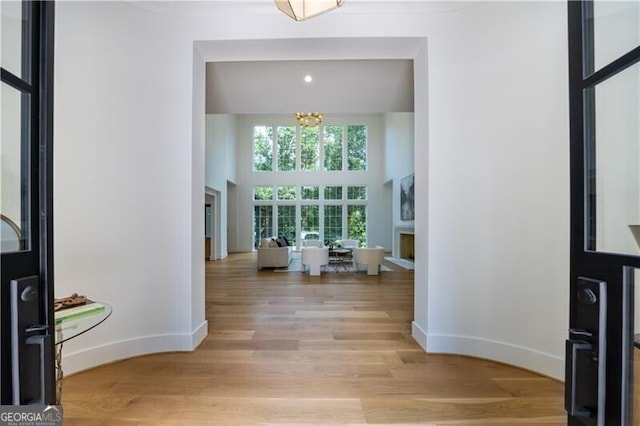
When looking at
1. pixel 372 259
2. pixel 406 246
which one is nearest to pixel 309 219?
pixel 406 246

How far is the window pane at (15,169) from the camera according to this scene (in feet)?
3.01

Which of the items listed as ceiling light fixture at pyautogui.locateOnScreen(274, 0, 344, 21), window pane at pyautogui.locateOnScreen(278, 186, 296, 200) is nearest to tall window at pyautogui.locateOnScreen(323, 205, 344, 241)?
window pane at pyautogui.locateOnScreen(278, 186, 296, 200)

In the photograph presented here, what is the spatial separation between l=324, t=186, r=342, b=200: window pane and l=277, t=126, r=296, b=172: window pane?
65.4 inches

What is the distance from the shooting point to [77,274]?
2.39 m

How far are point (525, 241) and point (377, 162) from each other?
1023 centimetres

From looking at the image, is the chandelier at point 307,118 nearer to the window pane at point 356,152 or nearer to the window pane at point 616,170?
the window pane at point 356,152

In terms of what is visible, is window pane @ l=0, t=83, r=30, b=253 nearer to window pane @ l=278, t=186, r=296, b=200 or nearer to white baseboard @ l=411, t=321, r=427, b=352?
white baseboard @ l=411, t=321, r=427, b=352

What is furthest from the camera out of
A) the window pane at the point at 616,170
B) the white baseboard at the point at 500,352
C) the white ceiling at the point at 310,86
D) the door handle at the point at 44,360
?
the white ceiling at the point at 310,86

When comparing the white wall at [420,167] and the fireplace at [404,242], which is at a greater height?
the white wall at [420,167]

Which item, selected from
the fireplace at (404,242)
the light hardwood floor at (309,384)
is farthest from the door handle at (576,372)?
the fireplace at (404,242)

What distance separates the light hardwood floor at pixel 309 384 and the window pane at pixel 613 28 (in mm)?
1907

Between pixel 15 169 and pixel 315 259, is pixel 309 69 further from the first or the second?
pixel 315 259

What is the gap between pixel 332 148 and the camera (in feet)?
41.3

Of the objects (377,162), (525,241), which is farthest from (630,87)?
(377,162)
